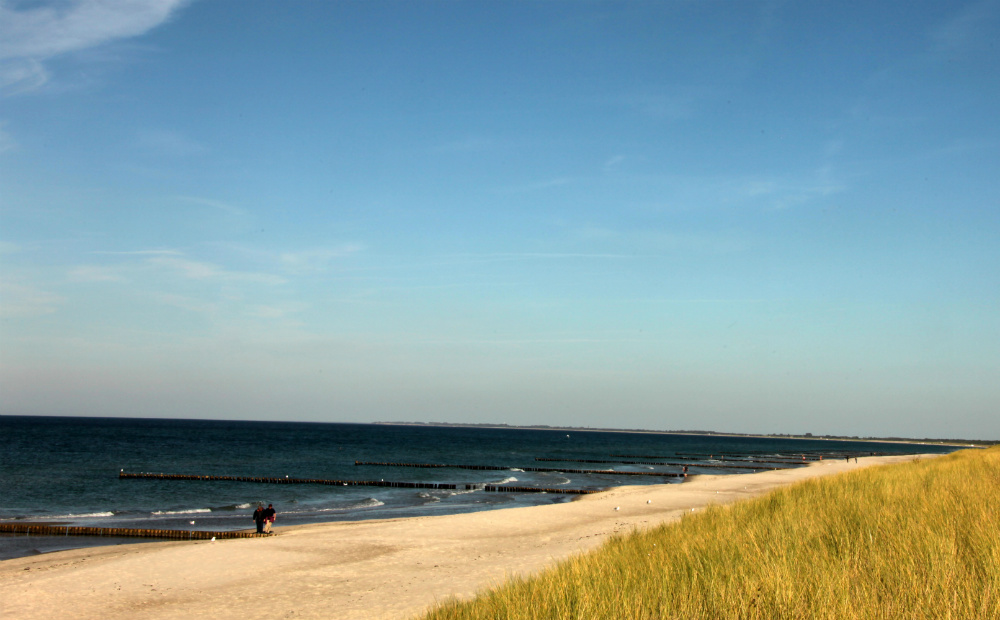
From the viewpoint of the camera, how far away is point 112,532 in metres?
25.2

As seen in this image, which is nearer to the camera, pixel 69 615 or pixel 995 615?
pixel 995 615

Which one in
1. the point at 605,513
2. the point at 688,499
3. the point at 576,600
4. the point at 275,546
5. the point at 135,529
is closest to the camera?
the point at 576,600

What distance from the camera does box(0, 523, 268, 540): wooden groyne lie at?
24141mm

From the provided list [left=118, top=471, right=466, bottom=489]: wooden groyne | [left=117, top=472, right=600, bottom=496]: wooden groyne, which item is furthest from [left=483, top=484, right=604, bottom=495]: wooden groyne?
[left=118, top=471, right=466, bottom=489]: wooden groyne

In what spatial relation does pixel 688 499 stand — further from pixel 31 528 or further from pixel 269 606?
pixel 31 528

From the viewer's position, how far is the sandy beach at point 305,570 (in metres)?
14.1

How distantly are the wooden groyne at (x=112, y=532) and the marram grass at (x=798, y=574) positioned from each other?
17040mm

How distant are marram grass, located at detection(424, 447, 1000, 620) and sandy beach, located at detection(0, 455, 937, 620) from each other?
3.15 m

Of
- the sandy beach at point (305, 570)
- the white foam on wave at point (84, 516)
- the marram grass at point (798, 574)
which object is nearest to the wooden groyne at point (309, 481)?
the white foam on wave at point (84, 516)

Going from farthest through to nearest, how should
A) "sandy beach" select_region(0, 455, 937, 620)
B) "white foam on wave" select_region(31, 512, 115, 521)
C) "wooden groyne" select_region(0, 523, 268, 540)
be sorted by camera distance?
"white foam on wave" select_region(31, 512, 115, 521) < "wooden groyne" select_region(0, 523, 268, 540) < "sandy beach" select_region(0, 455, 937, 620)

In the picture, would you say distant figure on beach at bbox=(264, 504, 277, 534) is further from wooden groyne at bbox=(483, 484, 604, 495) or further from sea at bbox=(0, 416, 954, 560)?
wooden groyne at bbox=(483, 484, 604, 495)

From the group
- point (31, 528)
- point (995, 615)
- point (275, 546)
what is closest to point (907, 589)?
point (995, 615)

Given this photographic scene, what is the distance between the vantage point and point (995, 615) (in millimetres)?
5887

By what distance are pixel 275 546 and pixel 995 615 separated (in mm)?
19907
